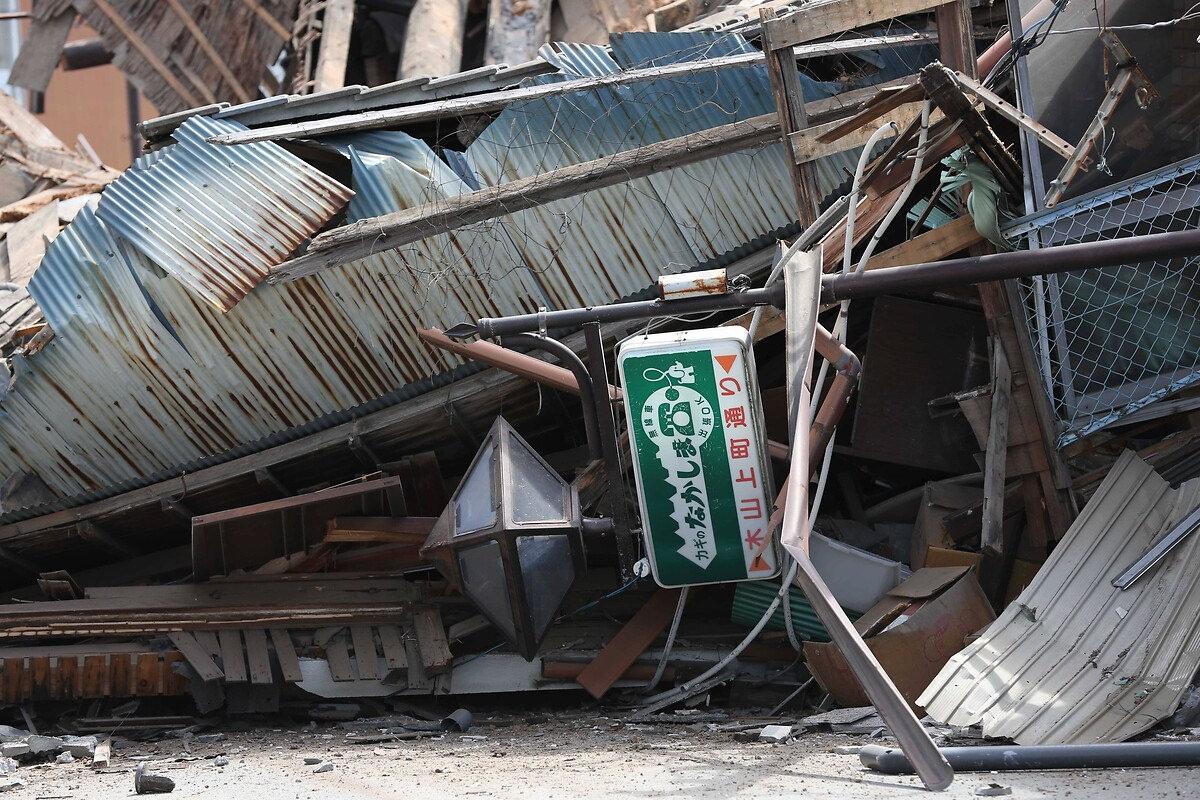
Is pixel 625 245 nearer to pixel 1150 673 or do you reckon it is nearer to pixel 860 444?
pixel 860 444

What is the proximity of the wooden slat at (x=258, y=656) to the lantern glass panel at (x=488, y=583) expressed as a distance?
1.88 meters

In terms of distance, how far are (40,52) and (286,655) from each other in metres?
9.00

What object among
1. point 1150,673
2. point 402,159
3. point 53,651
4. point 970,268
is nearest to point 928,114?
point 970,268

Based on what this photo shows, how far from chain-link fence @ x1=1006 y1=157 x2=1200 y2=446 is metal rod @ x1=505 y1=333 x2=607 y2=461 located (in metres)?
2.43

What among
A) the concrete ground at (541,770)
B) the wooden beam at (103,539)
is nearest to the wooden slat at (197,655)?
the concrete ground at (541,770)

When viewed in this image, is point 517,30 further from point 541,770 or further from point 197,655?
point 541,770

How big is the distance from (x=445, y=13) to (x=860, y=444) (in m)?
6.06

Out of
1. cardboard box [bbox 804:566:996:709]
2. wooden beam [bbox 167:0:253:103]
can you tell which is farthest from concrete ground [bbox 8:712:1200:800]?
wooden beam [bbox 167:0:253:103]

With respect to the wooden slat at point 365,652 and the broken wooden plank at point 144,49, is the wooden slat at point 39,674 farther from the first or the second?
the broken wooden plank at point 144,49

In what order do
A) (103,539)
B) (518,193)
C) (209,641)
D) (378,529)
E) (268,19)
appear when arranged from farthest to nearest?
(268,19) → (103,539) → (378,529) → (209,641) → (518,193)

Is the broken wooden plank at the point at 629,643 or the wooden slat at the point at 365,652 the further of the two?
the wooden slat at the point at 365,652

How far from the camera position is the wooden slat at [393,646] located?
23.1 ft

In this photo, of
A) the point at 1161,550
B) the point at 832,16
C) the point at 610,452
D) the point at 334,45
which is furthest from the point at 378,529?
the point at 334,45

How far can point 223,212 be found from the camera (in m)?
6.96
